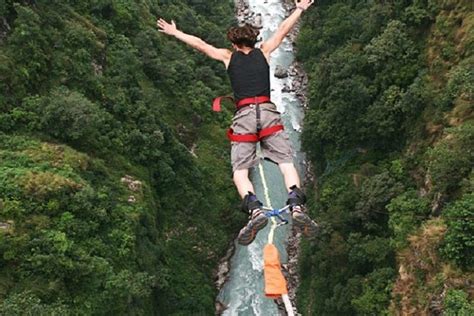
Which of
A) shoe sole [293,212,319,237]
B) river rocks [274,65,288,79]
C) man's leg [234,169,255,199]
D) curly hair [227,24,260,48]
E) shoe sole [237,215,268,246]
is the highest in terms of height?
river rocks [274,65,288,79]

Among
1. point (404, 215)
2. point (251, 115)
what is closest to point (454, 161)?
point (404, 215)

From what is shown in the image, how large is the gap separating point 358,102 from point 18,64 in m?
19.1

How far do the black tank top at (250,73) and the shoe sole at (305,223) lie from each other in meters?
1.99

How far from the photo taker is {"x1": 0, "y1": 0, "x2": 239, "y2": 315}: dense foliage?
2006cm

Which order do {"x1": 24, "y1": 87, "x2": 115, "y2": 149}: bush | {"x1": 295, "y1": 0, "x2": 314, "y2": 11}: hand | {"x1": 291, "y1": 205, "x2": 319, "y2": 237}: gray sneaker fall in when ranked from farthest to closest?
{"x1": 24, "y1": 87, "x2": 115, "y2": 149}: bush → {"x1": 295, "y1": 0, "x2": 314, "y2": 11}: hand → {"x1": 291, "y1": 205, "x2": 319, "y2": 237}: gray sneaker

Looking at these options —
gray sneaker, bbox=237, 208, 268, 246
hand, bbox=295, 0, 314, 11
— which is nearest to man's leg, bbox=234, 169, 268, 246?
gray sneaker, bbox=237, 208, 268, 246

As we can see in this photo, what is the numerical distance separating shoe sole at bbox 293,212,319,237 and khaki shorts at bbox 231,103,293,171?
3.22 ft

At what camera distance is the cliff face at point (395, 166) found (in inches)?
787

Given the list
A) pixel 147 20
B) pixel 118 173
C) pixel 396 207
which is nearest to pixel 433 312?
pixel 396 207

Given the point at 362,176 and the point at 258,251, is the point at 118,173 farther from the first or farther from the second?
the point at 362,176

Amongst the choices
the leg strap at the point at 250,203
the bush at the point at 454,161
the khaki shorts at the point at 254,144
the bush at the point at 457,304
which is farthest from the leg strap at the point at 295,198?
the bush at the point at 454,161

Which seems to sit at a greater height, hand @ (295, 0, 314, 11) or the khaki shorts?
hand @ (295, 0, 314, 11)

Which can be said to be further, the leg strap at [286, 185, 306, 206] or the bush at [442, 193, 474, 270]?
the bush at [442, 193, 474, 270]

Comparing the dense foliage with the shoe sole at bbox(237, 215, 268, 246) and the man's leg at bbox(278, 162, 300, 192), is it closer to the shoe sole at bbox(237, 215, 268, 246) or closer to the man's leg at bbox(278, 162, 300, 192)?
the shoe sole at bbox(237, 215, 268, 246)
